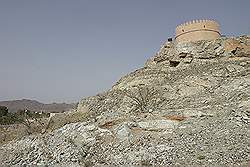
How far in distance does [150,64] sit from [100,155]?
13.8 meters

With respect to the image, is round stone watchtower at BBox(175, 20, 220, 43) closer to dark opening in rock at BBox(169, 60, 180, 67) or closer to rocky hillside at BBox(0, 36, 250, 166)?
dark opening in rock at BBox(169, 60, 180, 67)

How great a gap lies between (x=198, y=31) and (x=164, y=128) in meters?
13.0

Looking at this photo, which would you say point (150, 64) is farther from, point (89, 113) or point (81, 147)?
point (81, 147)

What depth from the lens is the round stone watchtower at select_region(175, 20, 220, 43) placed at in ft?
76.3

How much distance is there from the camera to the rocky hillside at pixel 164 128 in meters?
10.1

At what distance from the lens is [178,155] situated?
9.95 m

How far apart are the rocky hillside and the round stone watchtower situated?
3390mm

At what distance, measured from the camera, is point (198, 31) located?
2325cm

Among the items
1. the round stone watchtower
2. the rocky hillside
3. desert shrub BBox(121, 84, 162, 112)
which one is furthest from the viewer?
the round stone watchtower

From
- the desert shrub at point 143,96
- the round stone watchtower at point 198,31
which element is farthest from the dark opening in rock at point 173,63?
the desert shrub at point 143,96

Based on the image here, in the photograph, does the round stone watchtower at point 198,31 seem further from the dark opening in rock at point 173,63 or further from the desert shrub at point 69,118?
the desert shrub at point 69,118

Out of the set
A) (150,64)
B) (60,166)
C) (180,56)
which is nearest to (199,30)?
(180,56)

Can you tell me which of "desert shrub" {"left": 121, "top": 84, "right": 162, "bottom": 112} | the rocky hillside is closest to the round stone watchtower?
the rocky hillside

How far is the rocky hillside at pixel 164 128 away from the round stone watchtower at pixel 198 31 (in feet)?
11.1
